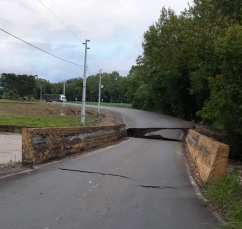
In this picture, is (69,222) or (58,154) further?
(58,154)

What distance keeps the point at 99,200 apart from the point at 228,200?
2.60 metres

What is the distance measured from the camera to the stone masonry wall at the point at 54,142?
8727mm

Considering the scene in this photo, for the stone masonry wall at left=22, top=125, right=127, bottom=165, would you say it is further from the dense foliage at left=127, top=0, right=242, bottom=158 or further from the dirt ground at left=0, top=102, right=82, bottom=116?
the dirt ground at left=0, top=102, right=82, bottom=116

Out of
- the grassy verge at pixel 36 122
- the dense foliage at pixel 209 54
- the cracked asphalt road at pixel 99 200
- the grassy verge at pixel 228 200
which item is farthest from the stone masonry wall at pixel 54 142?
the grassy verge at pixel 36 122

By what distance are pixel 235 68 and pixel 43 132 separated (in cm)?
1027

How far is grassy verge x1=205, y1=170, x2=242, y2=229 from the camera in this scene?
4.71 metres

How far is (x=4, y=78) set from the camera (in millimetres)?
114562

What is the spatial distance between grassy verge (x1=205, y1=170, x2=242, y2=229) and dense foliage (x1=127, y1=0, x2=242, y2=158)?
9.37 metres

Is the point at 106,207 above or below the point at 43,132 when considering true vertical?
below

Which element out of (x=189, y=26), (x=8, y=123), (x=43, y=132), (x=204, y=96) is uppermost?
(x=189, y=26)

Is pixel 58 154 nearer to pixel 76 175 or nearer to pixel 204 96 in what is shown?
pixel 76 175

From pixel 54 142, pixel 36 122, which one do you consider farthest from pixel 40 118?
pixel 54 142

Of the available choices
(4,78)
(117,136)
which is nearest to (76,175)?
(117,136)

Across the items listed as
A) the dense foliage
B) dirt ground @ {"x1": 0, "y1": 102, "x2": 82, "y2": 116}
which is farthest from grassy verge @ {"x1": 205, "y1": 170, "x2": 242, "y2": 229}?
dirt ground @ {"x1": 0, "y1": 102, "x2": 82, "y2": 116}
